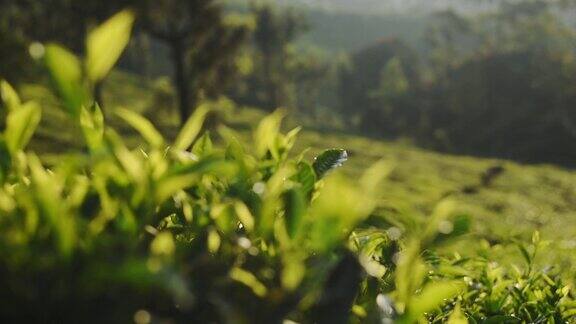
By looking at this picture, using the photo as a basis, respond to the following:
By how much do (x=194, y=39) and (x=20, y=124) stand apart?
29744 millimetres

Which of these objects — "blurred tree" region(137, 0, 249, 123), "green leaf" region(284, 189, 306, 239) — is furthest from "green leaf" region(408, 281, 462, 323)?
"blurred tree" region(137, 0, 249, 123)

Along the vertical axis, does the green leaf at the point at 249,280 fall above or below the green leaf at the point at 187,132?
below

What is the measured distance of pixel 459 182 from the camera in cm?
3394

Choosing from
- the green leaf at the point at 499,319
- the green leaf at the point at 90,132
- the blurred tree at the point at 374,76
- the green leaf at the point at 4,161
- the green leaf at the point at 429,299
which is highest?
the green leaf at the point at 90,132

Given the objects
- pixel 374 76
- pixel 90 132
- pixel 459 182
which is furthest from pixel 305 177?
pixel 374 76

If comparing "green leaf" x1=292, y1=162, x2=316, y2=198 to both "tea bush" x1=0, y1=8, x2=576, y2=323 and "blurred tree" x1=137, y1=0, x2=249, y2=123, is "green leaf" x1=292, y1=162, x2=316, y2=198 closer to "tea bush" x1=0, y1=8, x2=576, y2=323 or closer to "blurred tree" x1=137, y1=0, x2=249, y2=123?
"tea bush" x1=0, y1=8, x2=576, y2=323

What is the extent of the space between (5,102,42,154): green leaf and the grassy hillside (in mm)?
17193

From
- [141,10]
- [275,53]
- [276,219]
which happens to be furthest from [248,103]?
[276,219]

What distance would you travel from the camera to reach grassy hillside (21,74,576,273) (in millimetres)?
24875

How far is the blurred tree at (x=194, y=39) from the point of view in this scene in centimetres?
2961

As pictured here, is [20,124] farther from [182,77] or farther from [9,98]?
[182,77]

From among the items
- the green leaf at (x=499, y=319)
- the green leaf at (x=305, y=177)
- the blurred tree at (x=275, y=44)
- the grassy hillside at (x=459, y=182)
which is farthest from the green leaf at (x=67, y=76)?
the blurred tree at (x=275, y=44)

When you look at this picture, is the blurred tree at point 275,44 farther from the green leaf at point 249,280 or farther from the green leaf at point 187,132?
the green leaf at point 249,280

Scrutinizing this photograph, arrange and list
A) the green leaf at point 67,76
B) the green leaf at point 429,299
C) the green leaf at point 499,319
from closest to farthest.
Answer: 1. the green leaf at point 67,76
2. the green leaf at point 429,299
3. the green leaf at point 499,319
